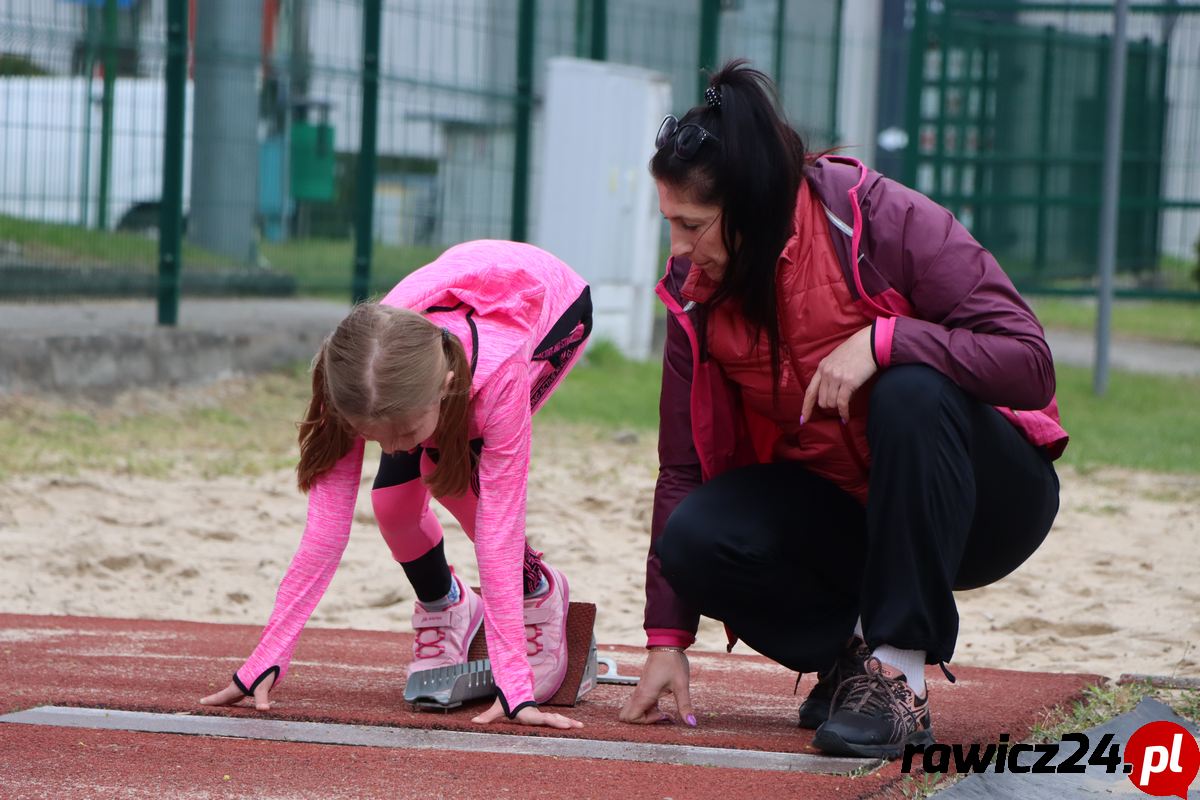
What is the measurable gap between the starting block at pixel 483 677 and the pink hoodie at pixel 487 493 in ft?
0.58

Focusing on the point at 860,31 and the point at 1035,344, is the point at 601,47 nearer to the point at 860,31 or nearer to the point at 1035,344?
the point at 860,31

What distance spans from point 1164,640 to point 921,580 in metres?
1.75

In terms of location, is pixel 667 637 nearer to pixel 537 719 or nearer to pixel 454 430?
pixel 537 719

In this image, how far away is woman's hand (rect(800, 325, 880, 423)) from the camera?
259 centimetres

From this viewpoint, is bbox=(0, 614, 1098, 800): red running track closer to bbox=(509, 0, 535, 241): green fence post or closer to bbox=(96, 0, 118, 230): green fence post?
bbox=(96, 0, 118, 230): green fence post

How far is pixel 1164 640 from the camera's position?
13.1 ft

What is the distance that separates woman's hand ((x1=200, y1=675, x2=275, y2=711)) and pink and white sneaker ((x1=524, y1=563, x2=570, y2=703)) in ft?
1.71

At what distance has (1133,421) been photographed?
8734mm

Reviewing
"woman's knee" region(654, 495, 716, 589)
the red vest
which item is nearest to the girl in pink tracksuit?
"woman's knee" region(654, 495, 716, 589)

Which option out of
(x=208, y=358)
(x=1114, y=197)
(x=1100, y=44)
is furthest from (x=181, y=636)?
(x=1100, y=44)

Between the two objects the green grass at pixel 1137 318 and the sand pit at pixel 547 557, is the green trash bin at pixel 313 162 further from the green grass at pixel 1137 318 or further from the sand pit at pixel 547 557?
the green grass at pixel 1137 318

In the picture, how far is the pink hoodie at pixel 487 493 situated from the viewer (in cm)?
284

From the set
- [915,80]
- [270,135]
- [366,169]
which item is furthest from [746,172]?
[915,80]

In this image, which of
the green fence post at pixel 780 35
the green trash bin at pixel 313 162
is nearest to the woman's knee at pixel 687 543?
the green trash bin at pixel 313 162
